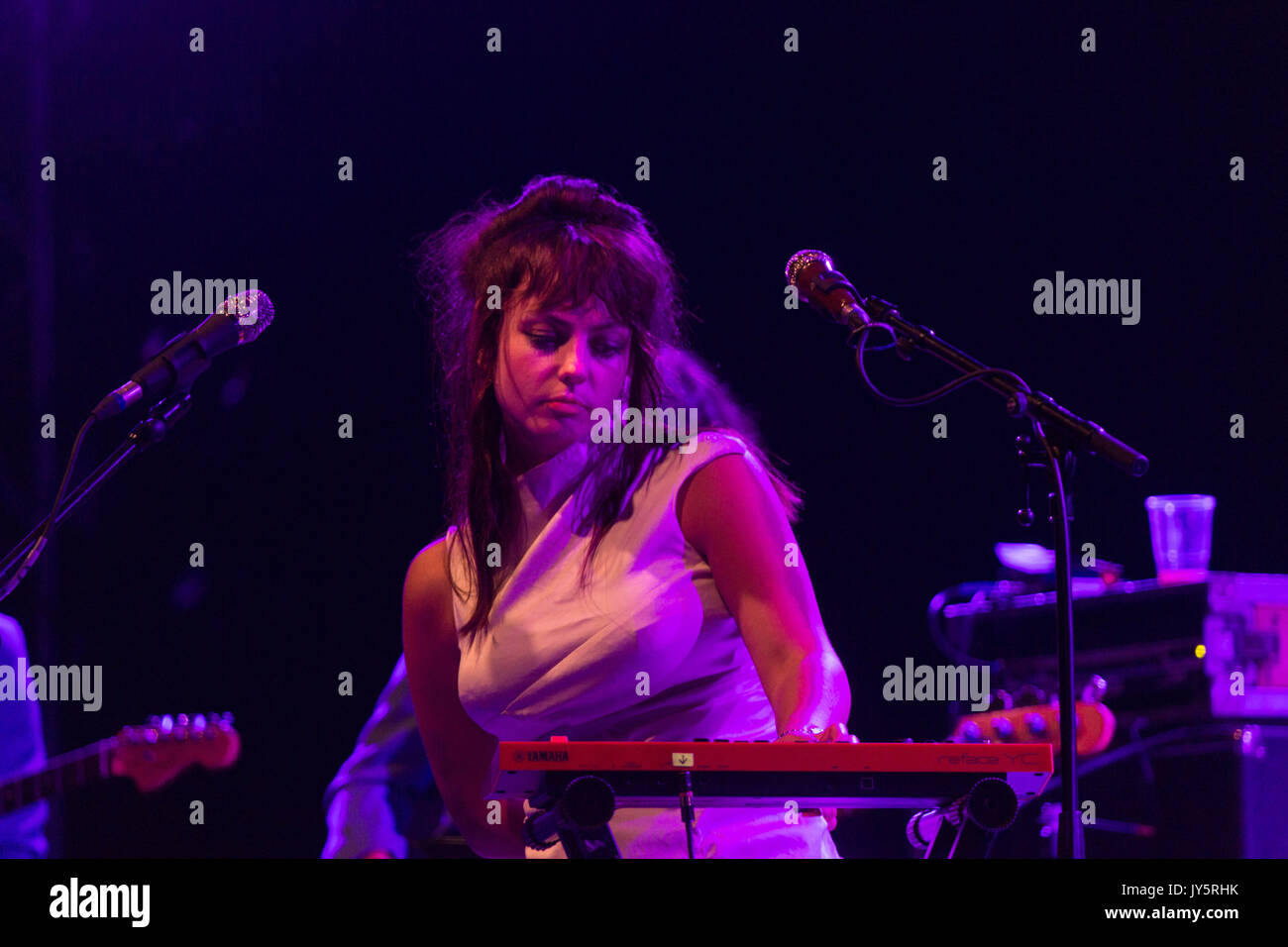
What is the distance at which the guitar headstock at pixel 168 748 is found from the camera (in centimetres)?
335

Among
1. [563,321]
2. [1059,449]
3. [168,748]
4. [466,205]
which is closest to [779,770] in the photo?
[1059,449]

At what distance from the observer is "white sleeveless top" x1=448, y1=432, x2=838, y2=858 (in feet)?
6.97

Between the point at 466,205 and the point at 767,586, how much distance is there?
2354 mm

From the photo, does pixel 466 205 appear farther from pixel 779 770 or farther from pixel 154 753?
pixel 779 770

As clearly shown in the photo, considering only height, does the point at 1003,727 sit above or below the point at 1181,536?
below

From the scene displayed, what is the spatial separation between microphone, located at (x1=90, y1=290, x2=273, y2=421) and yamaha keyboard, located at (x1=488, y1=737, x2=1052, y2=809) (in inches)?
44.9

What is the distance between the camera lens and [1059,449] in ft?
7.32

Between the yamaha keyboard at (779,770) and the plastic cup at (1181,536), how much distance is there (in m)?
3.00

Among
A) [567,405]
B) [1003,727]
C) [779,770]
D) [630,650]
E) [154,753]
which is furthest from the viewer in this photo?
[1003,727]

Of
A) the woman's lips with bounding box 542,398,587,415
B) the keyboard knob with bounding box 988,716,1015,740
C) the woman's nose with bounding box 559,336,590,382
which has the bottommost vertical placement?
the keyboard knob with bounding box 988,716,1015,740

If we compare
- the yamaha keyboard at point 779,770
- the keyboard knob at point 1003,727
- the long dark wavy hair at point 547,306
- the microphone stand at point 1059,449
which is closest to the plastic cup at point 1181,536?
the keyboard knob at point 1003,727

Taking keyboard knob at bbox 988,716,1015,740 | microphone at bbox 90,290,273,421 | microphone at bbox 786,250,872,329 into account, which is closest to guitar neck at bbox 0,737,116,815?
microphone at bbox 90,290,273,421

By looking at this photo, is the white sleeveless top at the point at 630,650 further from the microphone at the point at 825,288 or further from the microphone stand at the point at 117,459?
the microphone stand at the point at 117,459

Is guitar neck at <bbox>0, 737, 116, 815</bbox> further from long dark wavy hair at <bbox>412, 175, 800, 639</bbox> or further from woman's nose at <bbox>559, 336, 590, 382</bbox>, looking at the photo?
woman's nose at <bbox>559, 336, 590, 382</bbox>
